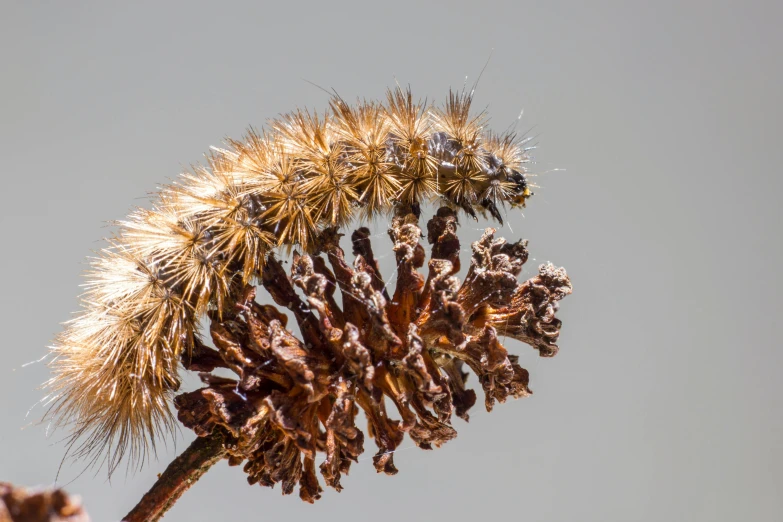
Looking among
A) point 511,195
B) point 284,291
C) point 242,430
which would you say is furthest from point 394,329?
point 511,195

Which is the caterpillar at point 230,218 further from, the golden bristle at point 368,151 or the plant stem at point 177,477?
the plant stem at point 177,477

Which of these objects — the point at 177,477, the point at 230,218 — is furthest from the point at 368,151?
the point at 177,477

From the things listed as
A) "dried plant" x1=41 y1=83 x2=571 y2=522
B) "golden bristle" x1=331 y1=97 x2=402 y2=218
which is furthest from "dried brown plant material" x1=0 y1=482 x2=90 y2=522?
"golden bristle" x1=331 y1=97 x2=402 y2=218

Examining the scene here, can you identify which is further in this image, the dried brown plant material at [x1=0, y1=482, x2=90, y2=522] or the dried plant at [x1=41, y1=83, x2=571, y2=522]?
the dried plant at [x1=41, y1=83, x2=571, y2=522]

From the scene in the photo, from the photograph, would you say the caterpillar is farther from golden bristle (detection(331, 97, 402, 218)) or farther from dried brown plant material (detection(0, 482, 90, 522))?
dried brown plant material (detection(0, 482, 90, 522))

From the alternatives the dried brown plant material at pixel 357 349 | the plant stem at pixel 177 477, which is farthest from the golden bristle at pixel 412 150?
the plant stem at pixel 177 477
